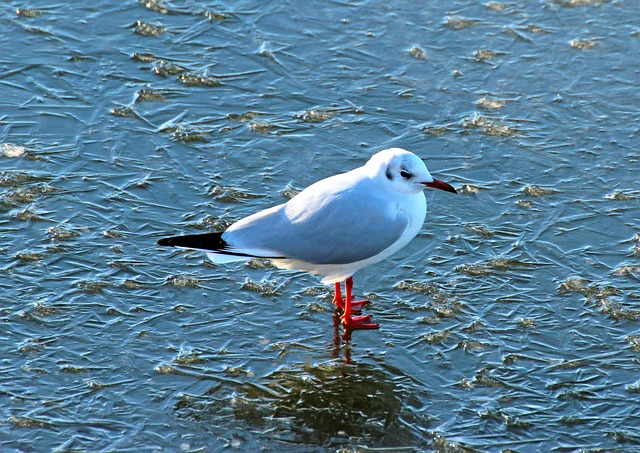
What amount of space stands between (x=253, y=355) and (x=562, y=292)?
187 cm

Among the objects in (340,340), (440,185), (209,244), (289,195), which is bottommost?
(340,340)

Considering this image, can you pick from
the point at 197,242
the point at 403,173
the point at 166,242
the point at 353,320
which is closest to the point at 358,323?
the point at 353,320

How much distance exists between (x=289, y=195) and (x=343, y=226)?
3.81 feet

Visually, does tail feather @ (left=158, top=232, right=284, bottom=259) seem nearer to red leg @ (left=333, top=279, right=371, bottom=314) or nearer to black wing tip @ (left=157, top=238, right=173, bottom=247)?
black wing tip @ (left=157, top=238, right=173, bottom=247)

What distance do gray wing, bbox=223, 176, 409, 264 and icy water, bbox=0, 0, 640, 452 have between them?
0.41 meters

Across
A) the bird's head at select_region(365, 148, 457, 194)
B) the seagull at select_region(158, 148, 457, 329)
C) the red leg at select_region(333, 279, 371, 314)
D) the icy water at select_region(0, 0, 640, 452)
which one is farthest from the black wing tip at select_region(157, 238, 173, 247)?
the bird's head at select_region(365, 148, 457, 194)

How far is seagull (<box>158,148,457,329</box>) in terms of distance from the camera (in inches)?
220

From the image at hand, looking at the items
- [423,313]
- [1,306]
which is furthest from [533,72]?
[1,306]

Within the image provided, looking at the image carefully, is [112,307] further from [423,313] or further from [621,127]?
[621,127]

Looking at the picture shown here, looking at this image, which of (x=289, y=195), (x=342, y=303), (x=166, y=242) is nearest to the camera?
(x=166, y=242)

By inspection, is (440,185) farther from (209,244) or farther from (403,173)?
(209,244)

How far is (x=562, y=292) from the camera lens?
19.5 ft

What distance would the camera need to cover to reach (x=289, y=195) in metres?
6.72

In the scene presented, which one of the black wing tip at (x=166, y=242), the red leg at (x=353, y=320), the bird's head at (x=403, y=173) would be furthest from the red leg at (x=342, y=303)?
the black wing tip at (x=166, y=242)
